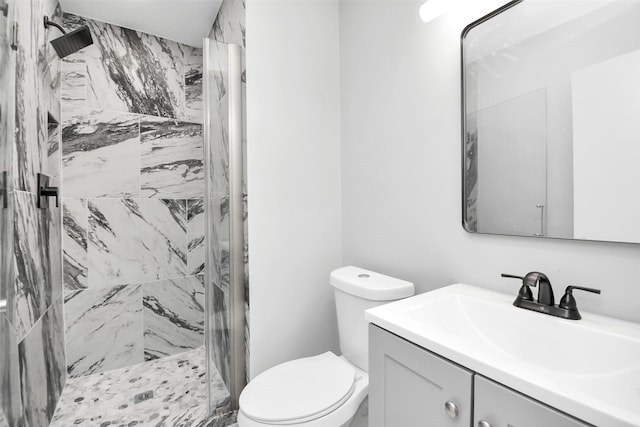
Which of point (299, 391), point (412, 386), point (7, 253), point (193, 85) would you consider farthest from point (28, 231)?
point (193, 85)

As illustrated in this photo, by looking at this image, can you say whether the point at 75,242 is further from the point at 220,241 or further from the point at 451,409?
the point at 451,409

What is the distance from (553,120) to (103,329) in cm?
275

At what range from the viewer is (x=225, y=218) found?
1.63 metres

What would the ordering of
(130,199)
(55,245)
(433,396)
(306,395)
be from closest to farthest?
(433,396), (306,395), (55,245), (130,199)

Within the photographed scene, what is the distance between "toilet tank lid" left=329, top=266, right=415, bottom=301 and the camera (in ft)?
4.26

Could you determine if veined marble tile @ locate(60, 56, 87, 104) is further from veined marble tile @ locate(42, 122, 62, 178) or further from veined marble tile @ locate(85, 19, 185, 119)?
veined marble tile @ locate(42, 122, 62, 178)

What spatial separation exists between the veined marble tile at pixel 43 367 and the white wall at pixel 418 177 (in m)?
1.50

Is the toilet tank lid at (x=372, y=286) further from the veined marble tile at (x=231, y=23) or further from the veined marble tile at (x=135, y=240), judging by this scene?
the veined marble tile at (x=135, y=240)

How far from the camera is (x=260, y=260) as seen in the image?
1.60m

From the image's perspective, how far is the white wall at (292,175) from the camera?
1.59 m

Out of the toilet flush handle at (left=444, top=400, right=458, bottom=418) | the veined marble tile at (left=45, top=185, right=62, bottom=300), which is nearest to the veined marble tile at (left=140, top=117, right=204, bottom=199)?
the veined marble tile at (left=45, top=185, right=62, bottom=300)

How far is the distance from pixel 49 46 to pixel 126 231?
3.84 ft

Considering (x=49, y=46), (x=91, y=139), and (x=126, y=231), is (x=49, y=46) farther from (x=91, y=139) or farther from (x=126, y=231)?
(x=126, y=231)

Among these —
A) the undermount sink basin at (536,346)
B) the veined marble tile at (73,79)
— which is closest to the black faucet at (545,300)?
the undermount sink basin at (536,346)
